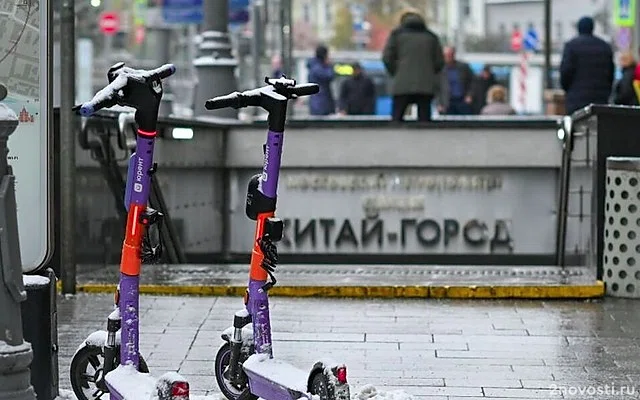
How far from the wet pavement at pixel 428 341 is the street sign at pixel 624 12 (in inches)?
806

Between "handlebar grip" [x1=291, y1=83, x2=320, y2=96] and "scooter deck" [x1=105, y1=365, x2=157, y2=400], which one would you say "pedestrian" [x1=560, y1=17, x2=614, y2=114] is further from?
"scooter deck" [x1=105, y1=365, x2=157, y2=400]

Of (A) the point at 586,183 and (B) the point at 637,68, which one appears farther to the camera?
(B) the point at 637,68

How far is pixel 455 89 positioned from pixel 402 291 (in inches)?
557

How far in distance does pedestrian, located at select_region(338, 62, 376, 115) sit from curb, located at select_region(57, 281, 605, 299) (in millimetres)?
13834

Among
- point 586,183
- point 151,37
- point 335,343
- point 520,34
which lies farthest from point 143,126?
point 151,37

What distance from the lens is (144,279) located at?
36.4 feet

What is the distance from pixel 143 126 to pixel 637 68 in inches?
563

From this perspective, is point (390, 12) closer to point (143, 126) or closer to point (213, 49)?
point (213, 49)

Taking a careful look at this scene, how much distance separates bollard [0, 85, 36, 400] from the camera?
5340 millimetres

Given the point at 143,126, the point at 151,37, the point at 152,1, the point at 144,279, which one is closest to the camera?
the point at 143,126

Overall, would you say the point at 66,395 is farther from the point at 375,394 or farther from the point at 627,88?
the point at 627,88

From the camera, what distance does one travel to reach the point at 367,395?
6758 mm

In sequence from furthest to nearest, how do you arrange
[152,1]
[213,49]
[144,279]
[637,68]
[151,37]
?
[151,37]
[152,1]
[637,68]
[213,49]
[144,279]

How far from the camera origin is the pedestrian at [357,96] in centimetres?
2419
